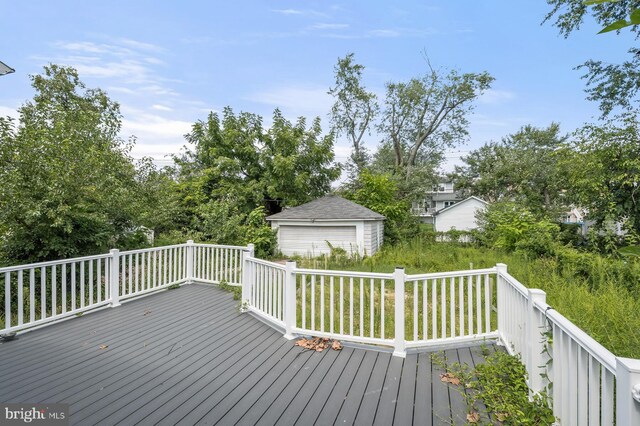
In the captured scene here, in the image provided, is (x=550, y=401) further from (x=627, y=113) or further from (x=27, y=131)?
(x=627, y=113)

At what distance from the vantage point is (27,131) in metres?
5.68

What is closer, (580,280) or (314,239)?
(580,280)

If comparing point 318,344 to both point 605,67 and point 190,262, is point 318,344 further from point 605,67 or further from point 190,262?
point 605,67

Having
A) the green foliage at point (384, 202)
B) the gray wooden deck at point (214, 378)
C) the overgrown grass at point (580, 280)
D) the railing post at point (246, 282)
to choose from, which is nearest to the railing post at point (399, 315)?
the gray wooden deck at point (214, 378)

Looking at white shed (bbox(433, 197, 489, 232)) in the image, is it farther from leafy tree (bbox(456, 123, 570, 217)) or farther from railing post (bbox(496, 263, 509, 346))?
railing post (bbox(496, 263, 509, 346))

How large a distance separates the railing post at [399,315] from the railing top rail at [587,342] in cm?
136

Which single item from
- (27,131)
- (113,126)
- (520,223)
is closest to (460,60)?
(520,223)

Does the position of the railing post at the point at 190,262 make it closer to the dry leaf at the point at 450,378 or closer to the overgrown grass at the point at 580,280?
the overgrown grass at the point at 580,280

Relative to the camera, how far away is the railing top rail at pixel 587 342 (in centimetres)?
139

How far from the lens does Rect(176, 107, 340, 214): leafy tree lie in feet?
41.8

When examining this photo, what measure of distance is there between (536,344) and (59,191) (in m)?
7.11

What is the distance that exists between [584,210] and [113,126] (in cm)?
1649

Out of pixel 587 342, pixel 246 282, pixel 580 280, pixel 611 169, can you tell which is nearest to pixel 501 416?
pixel 587 342

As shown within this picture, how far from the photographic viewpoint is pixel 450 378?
9.28ft
